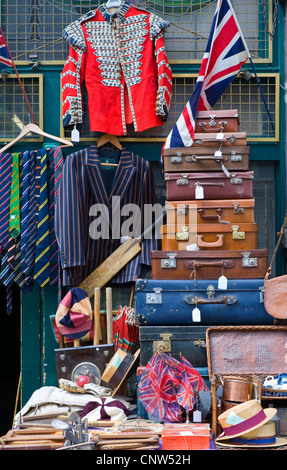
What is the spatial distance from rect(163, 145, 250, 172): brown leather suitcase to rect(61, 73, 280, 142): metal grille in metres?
0.95

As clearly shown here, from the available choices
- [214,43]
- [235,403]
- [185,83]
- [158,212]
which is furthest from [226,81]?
[235,403]

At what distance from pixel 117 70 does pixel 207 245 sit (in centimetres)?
204

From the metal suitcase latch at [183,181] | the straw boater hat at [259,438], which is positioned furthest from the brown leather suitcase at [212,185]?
the straw boater hat at [259,438]

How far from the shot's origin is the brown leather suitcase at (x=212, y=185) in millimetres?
6578

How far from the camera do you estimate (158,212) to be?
23.9 ft

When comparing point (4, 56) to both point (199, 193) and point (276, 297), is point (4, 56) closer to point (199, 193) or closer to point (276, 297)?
point (199, 193)

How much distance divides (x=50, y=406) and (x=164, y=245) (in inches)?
63.6

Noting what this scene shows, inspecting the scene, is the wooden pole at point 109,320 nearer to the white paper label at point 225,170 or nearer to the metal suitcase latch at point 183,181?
the metal suitcase latch at point 183,181

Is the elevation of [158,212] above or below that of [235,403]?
above

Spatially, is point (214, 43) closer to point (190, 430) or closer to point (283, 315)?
point (283, 315)

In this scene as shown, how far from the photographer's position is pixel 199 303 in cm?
612

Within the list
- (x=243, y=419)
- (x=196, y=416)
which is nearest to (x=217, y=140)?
(x=196, y=416)
